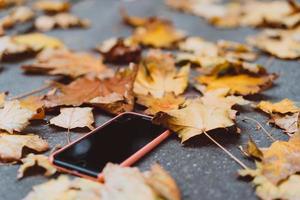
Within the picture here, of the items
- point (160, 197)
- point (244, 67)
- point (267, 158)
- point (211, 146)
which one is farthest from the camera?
point (244, 67)

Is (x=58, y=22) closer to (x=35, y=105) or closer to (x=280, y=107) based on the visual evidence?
(x=35, y=105)

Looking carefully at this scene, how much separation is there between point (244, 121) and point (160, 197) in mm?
529

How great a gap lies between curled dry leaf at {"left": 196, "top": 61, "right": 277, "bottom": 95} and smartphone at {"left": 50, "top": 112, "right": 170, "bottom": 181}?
384 millimetres

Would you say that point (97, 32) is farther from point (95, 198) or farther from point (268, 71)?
point (95, 198)

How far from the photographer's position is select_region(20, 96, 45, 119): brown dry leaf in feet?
4.47

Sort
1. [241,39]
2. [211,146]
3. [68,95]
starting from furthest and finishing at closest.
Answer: [241,39]
[68,95]
[211,146]

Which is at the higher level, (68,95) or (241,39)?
(68,95)

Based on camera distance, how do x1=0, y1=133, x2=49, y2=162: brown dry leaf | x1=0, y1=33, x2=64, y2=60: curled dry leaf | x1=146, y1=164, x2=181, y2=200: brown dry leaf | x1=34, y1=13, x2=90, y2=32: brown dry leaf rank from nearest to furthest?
x1=146, y1=164, x2=181, y2=200: brown dry leaf, x1=0, y1=133, x2=49, y2=162: brown dry leaf, x1=0, y1=33, x2=64, y2=60: curled dry leaf, x1=34, y1=13, x2=90, y2=32: brown dry leaf

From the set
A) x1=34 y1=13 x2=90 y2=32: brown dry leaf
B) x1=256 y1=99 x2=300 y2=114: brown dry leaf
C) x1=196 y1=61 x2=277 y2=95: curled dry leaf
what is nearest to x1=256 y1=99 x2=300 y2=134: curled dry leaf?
x1=256 y1=99 x2=300 y2=114: brown dry leaf

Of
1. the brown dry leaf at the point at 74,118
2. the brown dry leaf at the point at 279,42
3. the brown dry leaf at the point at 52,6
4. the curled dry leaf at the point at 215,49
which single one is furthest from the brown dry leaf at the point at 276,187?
the brown dry leaf at the point at 52,6

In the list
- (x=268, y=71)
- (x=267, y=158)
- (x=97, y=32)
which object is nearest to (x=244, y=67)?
(x=268, y=71)

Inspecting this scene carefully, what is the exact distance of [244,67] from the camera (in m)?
1.64

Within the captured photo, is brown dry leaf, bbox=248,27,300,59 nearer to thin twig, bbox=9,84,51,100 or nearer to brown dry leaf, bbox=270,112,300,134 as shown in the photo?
brown dry leaf, bbox=270,112,300,134

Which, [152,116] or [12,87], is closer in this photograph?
[152,116]
